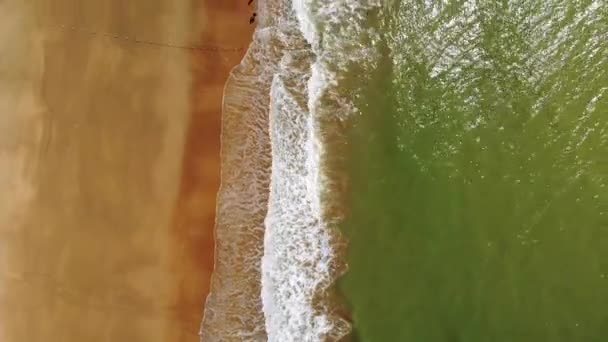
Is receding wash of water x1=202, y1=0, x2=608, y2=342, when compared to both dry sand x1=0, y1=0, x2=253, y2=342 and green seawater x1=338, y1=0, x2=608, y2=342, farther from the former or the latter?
dry sand x1=0, y1=0, x2=253, y2=342

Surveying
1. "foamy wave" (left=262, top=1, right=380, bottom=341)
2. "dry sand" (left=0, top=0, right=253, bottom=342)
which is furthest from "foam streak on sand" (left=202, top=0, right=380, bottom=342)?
"dry sand" (left=0, top=0, right=253, bottom=342)

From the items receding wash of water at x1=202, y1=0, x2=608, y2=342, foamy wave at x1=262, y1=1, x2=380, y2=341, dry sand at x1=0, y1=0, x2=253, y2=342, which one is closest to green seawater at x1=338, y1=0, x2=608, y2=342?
receding wash of water at x1=202, y1=0, x2=608, y2=342

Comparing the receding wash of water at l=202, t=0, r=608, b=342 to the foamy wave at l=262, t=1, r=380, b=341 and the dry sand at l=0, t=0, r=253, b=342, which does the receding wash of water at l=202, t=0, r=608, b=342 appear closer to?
the foamy wave at l=262, t=1, r=380, b=341

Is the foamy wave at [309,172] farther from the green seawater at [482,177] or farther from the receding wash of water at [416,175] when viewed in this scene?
the green seawater at [482,177]

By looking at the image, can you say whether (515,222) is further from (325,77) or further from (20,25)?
(20,25)

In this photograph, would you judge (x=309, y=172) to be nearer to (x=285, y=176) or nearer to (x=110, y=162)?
(x=285, y=176)

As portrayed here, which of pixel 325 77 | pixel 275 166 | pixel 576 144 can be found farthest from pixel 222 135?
pixel 576 144

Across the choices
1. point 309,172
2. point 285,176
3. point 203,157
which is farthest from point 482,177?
point 203,157
